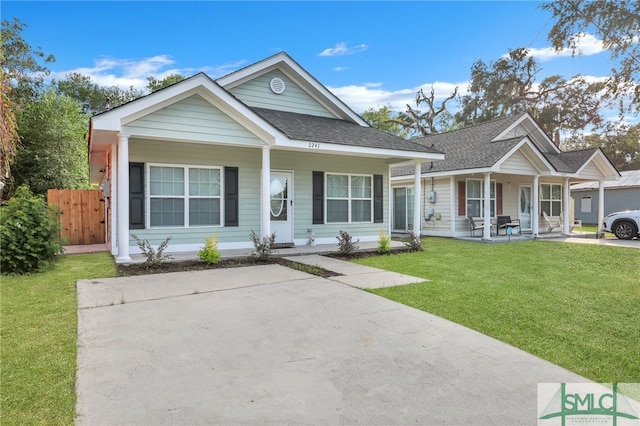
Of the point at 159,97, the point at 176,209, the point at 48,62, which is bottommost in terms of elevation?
the point at 176,209

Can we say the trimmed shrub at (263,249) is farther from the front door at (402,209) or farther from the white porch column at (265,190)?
the front door at (402,209)

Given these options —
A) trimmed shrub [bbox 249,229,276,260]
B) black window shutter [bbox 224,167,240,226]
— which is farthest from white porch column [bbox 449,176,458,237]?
trimmed shrub [bbox 249,229,276,260]

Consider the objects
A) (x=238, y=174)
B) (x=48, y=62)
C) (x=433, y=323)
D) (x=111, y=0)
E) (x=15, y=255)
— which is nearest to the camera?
(x=433, y=323)

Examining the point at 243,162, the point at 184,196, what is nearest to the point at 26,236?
the point at 184,196

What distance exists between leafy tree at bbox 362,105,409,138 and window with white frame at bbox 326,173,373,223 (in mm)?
24634

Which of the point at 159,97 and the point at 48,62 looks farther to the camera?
the point at 48,62

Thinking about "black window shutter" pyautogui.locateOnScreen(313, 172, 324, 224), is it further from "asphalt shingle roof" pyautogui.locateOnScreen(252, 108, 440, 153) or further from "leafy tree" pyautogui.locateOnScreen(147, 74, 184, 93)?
Result: "leafy tree" pyautogui.locateOnScreen(147, 74, 184, 93)

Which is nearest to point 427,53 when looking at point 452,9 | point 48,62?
point 452,9

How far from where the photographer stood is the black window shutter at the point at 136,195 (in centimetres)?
859

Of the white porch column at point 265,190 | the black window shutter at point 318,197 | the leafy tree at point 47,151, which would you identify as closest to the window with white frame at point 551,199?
the black window shutter at point 318,197

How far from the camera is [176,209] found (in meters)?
9.20

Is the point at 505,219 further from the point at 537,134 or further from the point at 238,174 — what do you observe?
the point at 238,174

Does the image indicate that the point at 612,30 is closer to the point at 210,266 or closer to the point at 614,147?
the point at 210,266

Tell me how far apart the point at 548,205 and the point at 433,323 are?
1708 centimetres
